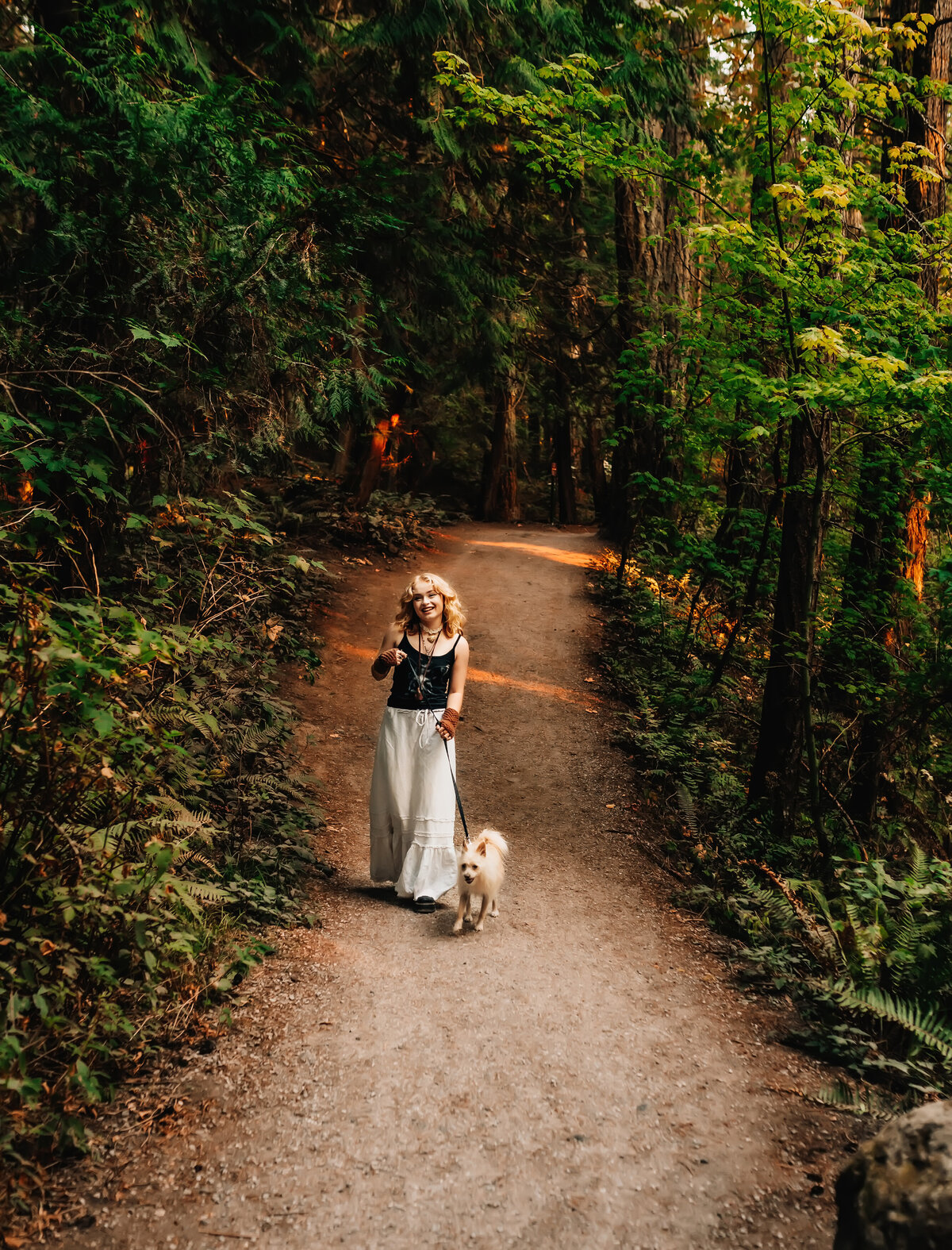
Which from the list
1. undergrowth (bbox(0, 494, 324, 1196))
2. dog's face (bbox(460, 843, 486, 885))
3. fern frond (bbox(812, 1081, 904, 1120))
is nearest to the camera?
undergrowth (bbox(0, 494, 324, 1196))

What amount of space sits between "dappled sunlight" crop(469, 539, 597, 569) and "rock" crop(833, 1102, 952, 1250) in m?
13.6

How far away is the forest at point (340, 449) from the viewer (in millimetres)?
3439

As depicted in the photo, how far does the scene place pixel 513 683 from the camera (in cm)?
1030

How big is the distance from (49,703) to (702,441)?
822 centimetres

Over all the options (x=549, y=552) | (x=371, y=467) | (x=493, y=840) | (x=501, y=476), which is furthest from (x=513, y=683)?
(x=501, y=476)

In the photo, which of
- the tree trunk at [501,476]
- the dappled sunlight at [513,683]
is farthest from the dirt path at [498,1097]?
the tree trunk at [501,476]

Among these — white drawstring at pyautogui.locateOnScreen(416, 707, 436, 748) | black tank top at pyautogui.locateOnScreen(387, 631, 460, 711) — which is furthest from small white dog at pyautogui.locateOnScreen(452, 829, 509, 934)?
black tank top at pyautogui.locateOnScreen(387, 631, 460, 711)

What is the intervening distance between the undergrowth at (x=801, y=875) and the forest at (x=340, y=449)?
0.04 metres

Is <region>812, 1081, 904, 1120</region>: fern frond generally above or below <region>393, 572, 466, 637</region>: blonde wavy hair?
below

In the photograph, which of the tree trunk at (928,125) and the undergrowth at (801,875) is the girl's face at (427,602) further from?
the tree trunk at (928,125)

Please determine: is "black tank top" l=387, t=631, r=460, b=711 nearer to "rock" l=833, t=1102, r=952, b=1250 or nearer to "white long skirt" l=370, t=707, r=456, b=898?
"white long skirt" l=370, t=707, r=456, b=898

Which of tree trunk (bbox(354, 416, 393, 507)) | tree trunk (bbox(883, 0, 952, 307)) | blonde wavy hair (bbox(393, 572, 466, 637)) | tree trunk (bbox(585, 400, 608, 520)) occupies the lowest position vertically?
blonde wavy hair (bbox(393, 572, 466, 637))

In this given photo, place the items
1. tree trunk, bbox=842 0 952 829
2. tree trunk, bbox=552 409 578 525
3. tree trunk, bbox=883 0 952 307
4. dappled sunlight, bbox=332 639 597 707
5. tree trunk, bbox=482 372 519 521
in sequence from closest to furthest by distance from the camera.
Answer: tree trunk, bbox=842 0 952 829 → tree trunk, bbox=883 0 952 307 → dappled sunlight, bbox=332 639 597 707 → tree trunk, bbox=482 372 519 521 → tree trunk, bbox=552 409 578 525

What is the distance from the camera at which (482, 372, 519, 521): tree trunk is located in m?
22.8
